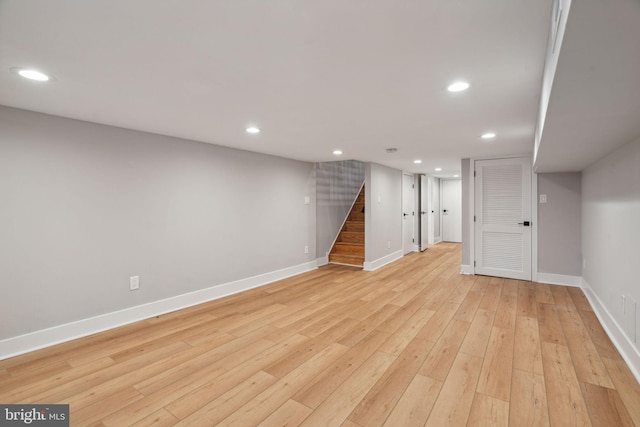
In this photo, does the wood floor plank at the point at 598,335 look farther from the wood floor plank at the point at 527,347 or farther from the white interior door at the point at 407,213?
the white interior door at the point at 407,213

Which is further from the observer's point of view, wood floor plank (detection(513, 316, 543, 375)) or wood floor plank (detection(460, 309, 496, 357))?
wood floor plank (detection(460, 309, 496, 357))

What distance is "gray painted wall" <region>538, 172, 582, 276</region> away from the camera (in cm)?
435

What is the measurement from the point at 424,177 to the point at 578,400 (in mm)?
6739

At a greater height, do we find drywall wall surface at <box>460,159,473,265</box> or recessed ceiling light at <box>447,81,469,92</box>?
recessed ceiling light at <box>447,81,469,92</box>

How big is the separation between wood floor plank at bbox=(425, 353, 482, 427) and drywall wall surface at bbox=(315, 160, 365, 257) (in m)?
3.81

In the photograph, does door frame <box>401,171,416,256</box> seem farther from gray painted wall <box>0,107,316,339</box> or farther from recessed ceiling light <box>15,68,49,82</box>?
recessed ceiling light <box>15,68,49,82</box>

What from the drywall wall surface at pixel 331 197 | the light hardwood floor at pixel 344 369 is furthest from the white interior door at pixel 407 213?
the light hardwood floor at pixel 344 369

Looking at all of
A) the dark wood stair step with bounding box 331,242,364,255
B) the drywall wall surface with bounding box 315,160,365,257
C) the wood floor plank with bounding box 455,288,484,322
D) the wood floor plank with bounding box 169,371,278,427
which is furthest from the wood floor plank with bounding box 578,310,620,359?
the drywall wall surface with bounding box 315,160,365,257

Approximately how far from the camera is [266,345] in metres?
2.60

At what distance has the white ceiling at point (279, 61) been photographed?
1271mm

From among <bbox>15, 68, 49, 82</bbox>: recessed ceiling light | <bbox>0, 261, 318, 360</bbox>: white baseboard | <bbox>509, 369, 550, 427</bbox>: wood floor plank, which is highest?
<bbox>15, 68, 49, 82</bbox>: recessed ceiling light

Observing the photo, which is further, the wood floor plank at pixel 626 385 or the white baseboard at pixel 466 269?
the white baseboard at pixel 466 269

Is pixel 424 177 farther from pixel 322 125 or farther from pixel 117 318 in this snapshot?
pixel 117 318

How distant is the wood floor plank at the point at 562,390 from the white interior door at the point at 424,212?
5.41 m
